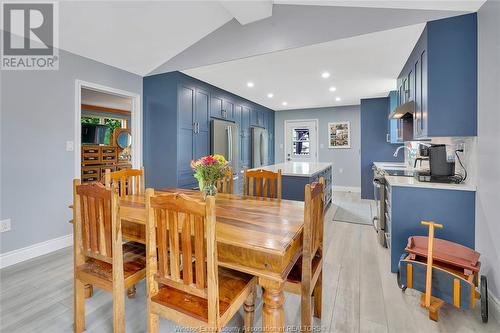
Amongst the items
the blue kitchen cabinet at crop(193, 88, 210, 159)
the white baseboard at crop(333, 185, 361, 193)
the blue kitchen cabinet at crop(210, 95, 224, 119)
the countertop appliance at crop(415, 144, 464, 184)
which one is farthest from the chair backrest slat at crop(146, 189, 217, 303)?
the white baseboard at crop(333, 185, 361, 193)

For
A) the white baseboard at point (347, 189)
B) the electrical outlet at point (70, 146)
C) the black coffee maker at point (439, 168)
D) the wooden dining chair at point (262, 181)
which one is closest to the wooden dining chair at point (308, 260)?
the wooden dining chair at point (262, 181)

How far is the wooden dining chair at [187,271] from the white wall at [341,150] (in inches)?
245

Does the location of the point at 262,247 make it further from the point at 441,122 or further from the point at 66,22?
the point at 66,22

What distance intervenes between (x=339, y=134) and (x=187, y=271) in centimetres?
662

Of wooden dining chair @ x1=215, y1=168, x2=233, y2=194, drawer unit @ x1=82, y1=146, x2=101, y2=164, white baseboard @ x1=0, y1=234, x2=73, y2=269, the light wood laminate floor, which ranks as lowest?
the light wood laminate floor

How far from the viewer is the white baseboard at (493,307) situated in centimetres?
169

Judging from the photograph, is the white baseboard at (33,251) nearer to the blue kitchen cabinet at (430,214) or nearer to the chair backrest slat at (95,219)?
the chair backrest slat at (95,219)

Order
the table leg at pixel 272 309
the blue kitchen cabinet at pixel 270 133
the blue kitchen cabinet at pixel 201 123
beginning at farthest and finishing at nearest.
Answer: the blue kitchen cabinet at pixel 270 133
the blue kitchen cabinet at pixel 201 123
the table leg at pixel 272 309

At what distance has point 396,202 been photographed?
7.45 ft

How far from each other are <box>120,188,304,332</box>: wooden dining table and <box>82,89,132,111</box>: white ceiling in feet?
13.9

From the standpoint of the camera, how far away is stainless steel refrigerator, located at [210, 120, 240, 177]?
440 cm

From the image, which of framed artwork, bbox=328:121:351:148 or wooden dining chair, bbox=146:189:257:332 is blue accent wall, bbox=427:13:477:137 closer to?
wooden dining chair, bbox=146:189:257:332

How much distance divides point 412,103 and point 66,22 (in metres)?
3.88

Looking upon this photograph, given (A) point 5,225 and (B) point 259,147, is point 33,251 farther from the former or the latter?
(B) point 259,147
